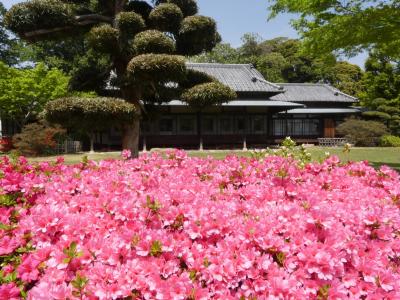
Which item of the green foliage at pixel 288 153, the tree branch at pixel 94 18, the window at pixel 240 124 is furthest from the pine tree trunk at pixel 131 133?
the window at pixel 240 124

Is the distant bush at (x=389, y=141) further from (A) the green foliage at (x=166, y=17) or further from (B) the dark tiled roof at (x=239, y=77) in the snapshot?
(A) the green foliage at (x=166, y=17)

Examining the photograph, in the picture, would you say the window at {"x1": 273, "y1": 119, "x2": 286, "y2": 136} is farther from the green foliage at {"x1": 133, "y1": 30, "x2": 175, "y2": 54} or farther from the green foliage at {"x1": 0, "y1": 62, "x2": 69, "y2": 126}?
the green foliage at {"x1": 133, "y1": 30, "x2": 175, "y2": 54}

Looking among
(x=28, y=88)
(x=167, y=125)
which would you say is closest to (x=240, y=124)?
(x=167, y=125)

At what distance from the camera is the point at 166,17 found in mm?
7469

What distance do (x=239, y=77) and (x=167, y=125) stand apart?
7.01 metres

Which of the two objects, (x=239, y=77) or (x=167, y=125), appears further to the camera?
(x=239, y=77)

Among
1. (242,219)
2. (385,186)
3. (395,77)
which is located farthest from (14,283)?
(395,77)

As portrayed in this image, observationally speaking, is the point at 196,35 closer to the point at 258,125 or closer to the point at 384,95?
the point at 258,125

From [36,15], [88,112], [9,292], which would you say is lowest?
[9,292]

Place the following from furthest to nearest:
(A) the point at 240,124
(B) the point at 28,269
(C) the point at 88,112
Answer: (A) the point at 240,124, (C) the point at 88,112, (B) the point at 28,269

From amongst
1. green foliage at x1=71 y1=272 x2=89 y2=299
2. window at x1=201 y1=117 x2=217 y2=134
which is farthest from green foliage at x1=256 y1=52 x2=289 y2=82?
green foliage at x1=71 y1=272 x2=89 y2=299

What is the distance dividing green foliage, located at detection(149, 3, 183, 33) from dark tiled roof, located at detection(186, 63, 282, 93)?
16888mm

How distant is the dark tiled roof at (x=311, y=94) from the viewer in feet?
101

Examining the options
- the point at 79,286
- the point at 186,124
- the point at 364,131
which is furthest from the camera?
the point at 364,131
